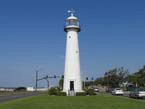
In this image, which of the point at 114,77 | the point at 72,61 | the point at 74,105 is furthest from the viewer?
the point at 114,77

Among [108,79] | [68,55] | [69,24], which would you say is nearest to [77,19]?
[69,24]

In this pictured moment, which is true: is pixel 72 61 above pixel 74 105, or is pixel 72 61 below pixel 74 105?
above

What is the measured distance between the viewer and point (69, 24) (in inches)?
1607

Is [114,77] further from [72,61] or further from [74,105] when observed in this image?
[74,105]

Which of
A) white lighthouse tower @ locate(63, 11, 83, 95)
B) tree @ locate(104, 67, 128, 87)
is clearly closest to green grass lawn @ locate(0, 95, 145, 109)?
white lighthouse tower @ locate(63, 11, 83, 95)

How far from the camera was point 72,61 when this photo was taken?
3944 cm

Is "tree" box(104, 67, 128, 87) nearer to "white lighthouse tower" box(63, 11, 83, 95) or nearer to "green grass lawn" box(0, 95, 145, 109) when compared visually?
"white lighthouse tower" box(63, 11, 83, 95)

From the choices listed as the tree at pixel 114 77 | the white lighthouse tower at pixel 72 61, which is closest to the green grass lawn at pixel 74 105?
A: the white lighthouse tower at pixel 72 61

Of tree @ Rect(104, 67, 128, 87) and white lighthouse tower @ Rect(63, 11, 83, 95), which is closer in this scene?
white lighthouse tower @ Rect(63, 11, 83, 95)

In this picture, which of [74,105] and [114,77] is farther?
[114,77]

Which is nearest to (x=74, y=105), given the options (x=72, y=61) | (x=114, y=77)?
(x=72, y=61)

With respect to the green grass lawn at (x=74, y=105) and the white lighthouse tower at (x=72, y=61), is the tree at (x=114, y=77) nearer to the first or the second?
the white lighthouse tower at (x=72, y=61)

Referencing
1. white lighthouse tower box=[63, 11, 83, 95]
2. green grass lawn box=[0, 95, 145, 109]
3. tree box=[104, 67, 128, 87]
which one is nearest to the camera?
green grass lawn box=[0, 95, 145, 109]

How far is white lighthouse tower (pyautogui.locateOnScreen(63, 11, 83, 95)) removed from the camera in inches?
1549
